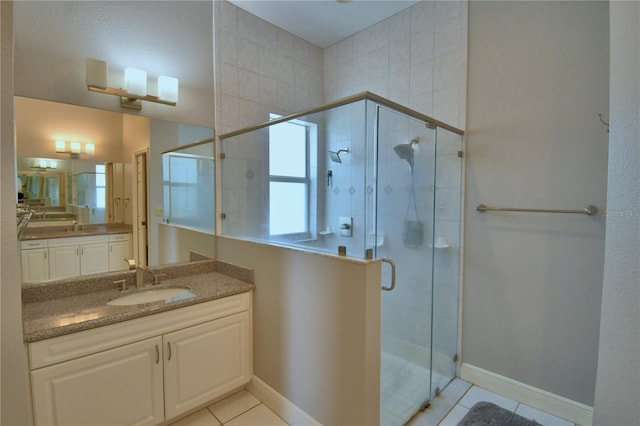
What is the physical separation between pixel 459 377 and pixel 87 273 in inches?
107

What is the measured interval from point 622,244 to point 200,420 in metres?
2.41

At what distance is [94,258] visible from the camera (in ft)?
6.35

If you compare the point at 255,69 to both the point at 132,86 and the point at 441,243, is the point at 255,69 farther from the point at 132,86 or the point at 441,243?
the point at 441,243

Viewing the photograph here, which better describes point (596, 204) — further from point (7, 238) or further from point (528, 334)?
point (7, 238)

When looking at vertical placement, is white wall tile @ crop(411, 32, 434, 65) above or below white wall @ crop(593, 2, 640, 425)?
above

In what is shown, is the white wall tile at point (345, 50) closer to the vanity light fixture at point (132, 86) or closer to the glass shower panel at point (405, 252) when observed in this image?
the glass shower panel at point (405, 252)

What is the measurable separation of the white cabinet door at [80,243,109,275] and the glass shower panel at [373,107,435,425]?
1756mm

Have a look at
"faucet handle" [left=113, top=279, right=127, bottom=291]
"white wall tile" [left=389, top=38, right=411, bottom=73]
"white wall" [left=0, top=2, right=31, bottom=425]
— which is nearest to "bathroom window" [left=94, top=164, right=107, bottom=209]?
"faucet handle" [left=113, top=279, right=127, bottom=291]

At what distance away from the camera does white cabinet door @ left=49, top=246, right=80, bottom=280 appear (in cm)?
178

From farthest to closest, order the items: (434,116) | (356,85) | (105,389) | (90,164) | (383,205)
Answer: (356,85) → (434,116) → (90,164) → (383,205) → (105,389)

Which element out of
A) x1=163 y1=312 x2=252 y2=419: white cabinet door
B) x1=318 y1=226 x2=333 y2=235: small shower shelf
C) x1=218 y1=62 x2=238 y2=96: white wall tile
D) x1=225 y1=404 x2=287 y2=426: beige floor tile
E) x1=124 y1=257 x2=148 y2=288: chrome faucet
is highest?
x1=218 y1=62 x2=238 y2=96: white wall tile

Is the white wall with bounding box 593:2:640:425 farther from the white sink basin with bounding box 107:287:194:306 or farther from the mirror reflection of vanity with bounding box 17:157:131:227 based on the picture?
the mirror reflection of vanity with bounding box 17:157:131:227

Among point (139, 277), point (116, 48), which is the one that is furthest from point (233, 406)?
point (116, 48)

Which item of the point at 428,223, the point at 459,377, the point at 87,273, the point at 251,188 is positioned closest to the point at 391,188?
A: the point at 428,223
